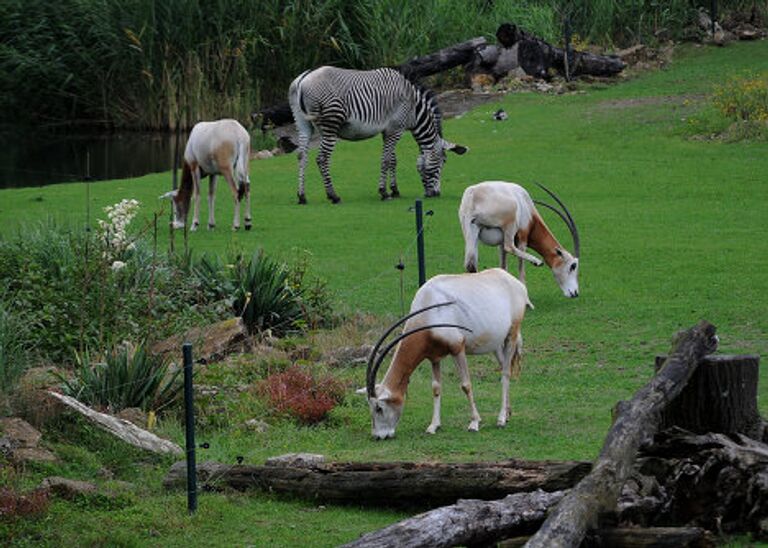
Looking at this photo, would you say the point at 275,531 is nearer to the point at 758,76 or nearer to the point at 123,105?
the point at 758,76

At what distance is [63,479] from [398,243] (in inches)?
437

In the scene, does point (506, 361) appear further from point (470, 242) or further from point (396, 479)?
point (470, 242)

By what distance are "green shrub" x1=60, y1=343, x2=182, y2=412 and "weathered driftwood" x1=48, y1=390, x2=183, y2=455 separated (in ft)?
2.72

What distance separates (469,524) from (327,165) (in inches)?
680

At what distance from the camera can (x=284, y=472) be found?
28.2 feet

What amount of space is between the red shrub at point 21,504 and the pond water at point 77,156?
20791mm

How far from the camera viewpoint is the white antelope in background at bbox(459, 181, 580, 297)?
605 inches

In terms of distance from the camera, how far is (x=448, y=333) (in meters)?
10.1

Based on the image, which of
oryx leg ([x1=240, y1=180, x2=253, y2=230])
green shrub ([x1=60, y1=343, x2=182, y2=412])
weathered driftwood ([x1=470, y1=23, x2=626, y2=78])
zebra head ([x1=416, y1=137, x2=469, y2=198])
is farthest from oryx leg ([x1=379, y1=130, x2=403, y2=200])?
green shrub ([x1=60, y1=343, x2=182, y2=412])

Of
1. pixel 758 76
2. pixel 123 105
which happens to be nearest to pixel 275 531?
pixel 758 76

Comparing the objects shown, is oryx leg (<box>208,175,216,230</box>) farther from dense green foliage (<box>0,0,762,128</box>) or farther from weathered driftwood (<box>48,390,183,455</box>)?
dense green foliage (<box>0,0,762,128</box>)

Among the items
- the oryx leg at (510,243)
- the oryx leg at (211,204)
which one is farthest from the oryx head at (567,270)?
the oryx leg at (211,204)

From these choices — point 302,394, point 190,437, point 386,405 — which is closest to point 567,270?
point 302,394

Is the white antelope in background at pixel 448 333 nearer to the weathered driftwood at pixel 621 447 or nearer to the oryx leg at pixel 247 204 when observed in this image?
the weathered driftwood at pixel 621 447
